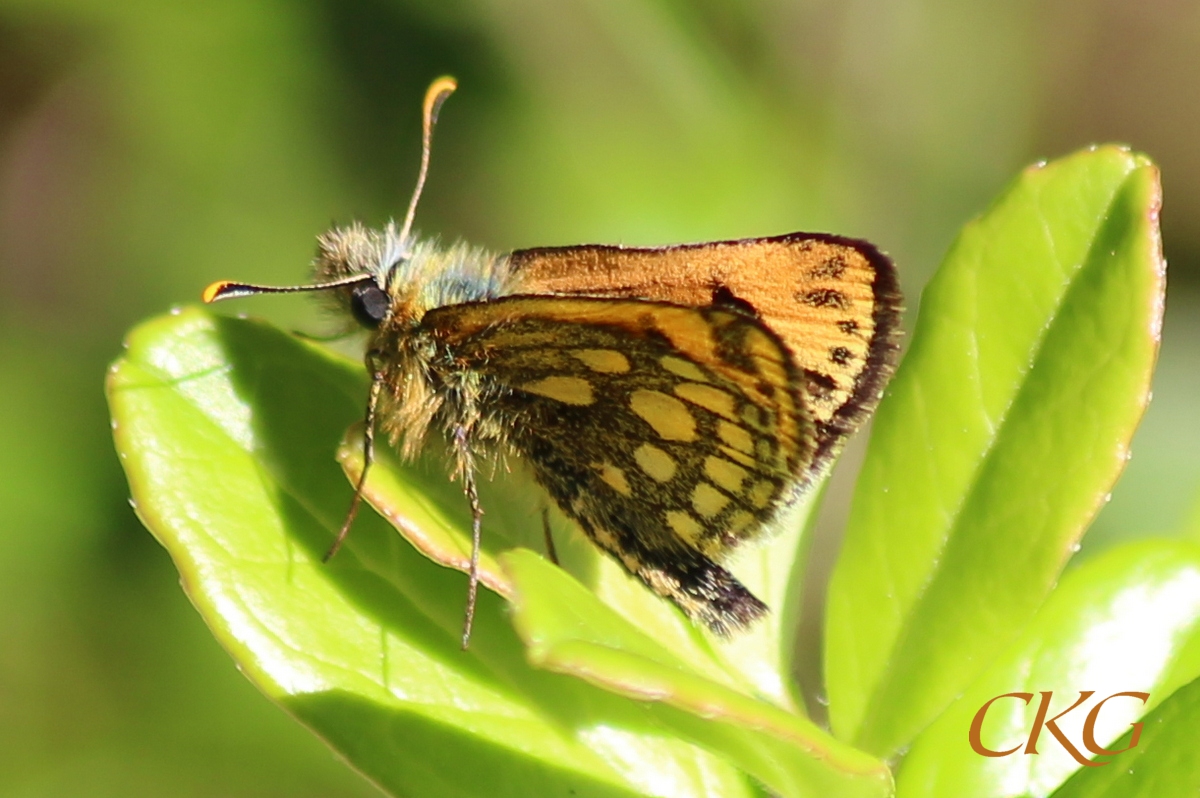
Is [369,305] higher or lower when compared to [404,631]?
higher

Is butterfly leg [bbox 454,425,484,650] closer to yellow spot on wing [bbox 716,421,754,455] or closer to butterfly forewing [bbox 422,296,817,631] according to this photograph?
butterfly forewing [bbox 422,296,817,631]

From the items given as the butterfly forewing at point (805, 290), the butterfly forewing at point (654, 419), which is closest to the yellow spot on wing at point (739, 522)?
the butterfly forewing at point (654, 419)

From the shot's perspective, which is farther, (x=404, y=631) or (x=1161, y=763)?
(x=404, y=631)

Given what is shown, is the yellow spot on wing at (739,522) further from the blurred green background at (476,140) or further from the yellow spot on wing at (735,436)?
the blurred green background at (476,140)

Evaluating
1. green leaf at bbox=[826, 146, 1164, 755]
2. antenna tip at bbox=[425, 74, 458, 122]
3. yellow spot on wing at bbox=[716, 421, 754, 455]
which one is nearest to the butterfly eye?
antenna tip at bbox=[425, 74, 458, 122]

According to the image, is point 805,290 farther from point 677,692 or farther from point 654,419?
point 677,692

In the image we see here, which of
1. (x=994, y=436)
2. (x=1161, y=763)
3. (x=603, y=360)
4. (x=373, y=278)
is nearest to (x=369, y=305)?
(x=373, y=278)
